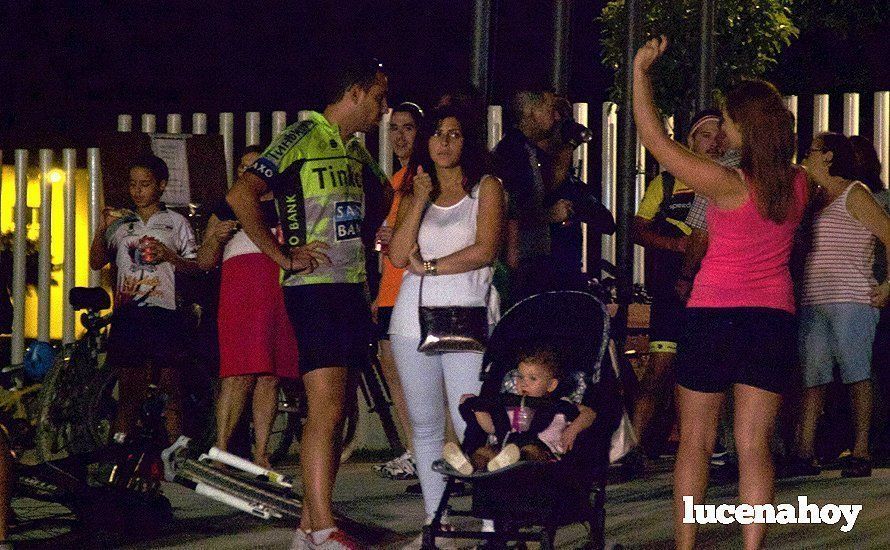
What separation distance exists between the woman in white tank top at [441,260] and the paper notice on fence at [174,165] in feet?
13.5

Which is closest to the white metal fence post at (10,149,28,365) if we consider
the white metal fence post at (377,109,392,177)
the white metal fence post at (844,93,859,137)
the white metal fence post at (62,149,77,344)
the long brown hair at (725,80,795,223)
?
the white metal fence post at (62,149,77,344)

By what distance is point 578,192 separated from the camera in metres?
9.38

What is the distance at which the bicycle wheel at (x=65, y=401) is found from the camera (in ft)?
36.0

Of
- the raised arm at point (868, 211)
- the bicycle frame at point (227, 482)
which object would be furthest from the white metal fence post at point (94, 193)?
the raised arm at point (868, 211)

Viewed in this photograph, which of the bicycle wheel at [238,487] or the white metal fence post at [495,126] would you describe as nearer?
the bicycle wheel at [238,487]

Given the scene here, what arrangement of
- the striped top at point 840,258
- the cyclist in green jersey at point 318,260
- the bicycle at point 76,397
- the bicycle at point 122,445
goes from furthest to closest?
1. the bicycle at point 76,397
2. the striped top at point 840,258
3. the bicycle at point 122,445
4. the cyclist in green jersey at point 318,260

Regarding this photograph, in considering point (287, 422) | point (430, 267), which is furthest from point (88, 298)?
point (430, 267)

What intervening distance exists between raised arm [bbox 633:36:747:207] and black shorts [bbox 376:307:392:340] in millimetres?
3152

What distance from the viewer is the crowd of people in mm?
6895

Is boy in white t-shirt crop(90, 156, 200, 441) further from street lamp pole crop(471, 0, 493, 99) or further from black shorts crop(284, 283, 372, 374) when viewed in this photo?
black shorts crop(284, 283, 372, 374)

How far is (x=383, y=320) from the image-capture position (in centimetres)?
975

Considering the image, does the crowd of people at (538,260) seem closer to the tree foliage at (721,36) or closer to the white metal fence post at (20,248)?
the white metal fence post at (20,248)

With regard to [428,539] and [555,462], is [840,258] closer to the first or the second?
[555,462]

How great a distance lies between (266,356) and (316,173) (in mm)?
2930
